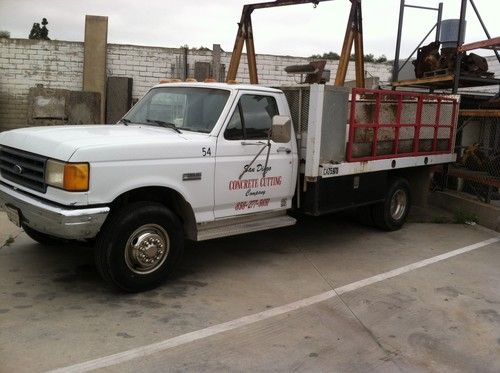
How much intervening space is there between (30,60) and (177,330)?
1167 centimetres

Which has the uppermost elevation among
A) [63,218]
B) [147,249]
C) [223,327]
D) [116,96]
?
[116,96]

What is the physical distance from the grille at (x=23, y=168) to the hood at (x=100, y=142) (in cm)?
6

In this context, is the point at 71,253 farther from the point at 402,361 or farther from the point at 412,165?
the point at 412,165

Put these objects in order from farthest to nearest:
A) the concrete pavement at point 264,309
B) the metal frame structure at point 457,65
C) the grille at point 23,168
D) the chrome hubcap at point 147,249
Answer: the metal frame structure at point 457,65
the chrome hubcap at point 147,249
the grille at point 23,168
the concrete pavement at point 264,309

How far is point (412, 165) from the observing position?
7211 millimetres

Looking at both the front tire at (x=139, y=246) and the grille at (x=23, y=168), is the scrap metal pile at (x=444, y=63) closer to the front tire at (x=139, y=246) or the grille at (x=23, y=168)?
the front tire at (x=139, y=246)

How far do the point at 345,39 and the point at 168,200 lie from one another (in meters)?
3.84

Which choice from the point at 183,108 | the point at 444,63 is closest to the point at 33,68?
the point at 183,108

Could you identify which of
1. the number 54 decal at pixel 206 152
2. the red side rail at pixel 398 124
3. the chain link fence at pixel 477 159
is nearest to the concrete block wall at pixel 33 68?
the red side rail at pixel 398 124

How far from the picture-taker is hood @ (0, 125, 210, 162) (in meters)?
4.09

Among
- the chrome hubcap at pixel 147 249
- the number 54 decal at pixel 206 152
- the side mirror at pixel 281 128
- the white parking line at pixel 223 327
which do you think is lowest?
the white parking line at pixel 223 327

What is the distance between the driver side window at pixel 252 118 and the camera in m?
5.16

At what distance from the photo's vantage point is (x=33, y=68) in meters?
13.4

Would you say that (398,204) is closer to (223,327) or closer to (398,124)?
(398,124)
